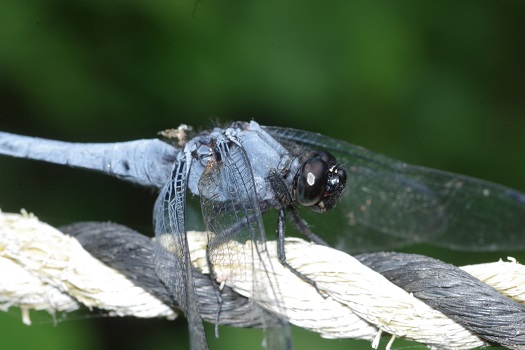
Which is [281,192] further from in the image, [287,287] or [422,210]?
[422,210]

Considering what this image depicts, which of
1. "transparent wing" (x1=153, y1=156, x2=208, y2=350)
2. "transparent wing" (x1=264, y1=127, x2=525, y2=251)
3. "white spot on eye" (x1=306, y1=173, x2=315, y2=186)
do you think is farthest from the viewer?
"transparent wing" (x1=264, y1=127, x2=525, y2=251)

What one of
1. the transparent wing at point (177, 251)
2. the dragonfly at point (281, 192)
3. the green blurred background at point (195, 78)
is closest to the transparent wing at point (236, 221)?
the dragonfly at point (281, 192)

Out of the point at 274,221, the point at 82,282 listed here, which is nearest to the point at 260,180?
the point at 274,221

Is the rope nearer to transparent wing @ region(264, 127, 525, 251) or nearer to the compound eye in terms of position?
the compound eye

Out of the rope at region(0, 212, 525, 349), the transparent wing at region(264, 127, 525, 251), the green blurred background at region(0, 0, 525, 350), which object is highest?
the green blurred background at region(0, 0, 525, 350)

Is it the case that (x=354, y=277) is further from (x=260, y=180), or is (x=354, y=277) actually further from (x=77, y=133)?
(x=77, y=133)

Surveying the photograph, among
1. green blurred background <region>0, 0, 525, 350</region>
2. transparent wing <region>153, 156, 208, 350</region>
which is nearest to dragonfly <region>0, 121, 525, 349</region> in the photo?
transparent wing <region>153, 156, 208, 350</region>

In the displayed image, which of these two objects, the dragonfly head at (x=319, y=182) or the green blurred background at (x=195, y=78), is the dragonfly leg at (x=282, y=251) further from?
the green blurred background at (x=195, y=78)
